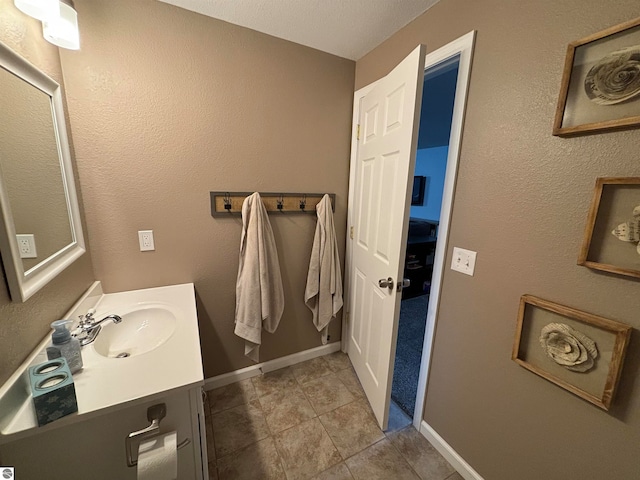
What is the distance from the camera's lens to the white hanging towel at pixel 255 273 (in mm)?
1505

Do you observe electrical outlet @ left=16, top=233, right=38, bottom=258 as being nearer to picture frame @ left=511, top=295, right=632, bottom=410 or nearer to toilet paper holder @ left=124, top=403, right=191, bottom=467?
toilet paper holder @ left=124, top=403, right=191, bottom=467

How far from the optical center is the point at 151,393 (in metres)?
0.72

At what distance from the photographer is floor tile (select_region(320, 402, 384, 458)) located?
137 centimetres

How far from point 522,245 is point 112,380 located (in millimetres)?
1498

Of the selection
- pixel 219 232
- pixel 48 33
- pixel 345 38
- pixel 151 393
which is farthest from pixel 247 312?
pixel 345 38

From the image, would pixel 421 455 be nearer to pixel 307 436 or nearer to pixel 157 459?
pixel 307 436

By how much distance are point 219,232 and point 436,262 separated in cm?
127

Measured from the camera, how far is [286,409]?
159 centimetres

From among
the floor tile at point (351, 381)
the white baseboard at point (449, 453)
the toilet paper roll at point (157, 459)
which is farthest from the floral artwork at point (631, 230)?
the floor tile at point (351, 381)

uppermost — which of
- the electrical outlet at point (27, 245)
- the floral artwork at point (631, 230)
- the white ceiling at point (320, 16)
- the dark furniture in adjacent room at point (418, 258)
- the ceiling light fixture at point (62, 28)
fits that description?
the white ceiling at point (320, 16)

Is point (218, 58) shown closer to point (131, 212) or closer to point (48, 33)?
point (48, 33)

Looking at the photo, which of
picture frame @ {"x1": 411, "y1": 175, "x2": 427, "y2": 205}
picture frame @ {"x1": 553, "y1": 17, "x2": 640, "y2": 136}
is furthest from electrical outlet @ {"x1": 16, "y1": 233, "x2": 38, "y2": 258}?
picture frame @ {"x1": 411, "y1": 175, "x2": 427, "y2": 205}

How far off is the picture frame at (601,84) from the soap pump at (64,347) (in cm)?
170

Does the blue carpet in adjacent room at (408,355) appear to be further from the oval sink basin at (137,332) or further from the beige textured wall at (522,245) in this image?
the oval sink basin at (137,332)
